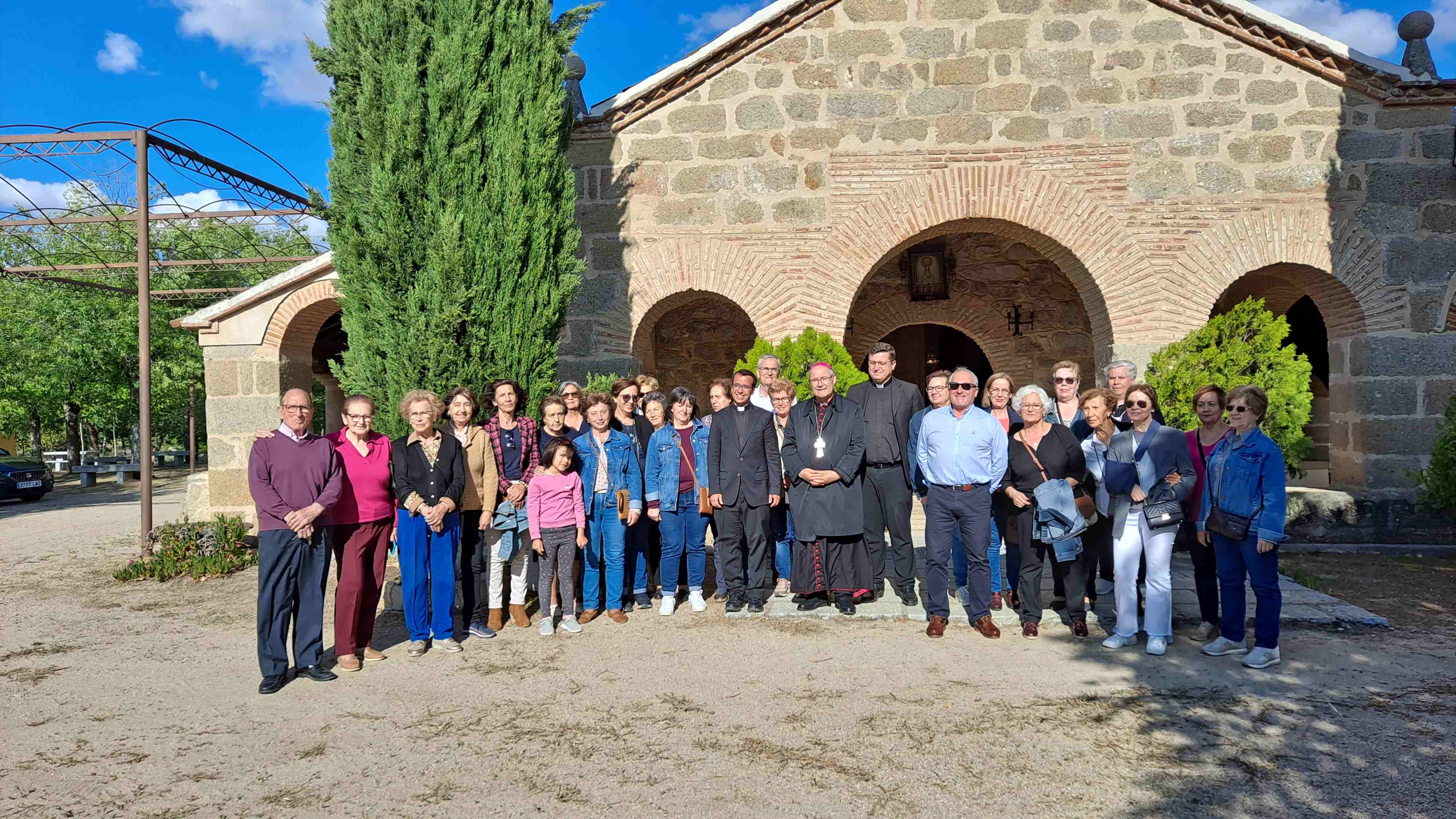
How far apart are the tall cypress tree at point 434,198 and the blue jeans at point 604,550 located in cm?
149

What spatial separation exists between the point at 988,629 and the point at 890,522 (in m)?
1.01

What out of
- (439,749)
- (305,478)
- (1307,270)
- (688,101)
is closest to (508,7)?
(688,101)

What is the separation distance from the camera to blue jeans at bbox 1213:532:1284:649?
4320 millimetres

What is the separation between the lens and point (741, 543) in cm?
579

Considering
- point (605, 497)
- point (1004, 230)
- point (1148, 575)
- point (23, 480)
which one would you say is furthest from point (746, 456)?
point (23, 480)

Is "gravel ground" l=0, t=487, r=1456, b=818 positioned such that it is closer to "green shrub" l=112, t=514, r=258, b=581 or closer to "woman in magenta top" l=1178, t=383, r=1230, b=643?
"woman in magenta top" l=1178, t=383, r=1230, b=643

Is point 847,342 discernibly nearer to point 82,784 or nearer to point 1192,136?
point 1192,136

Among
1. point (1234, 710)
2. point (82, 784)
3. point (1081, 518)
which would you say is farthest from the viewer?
point (1081, 518)

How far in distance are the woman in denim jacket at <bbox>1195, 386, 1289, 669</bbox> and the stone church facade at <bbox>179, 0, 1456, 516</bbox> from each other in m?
4.00

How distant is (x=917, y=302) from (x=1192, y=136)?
3.78 meters

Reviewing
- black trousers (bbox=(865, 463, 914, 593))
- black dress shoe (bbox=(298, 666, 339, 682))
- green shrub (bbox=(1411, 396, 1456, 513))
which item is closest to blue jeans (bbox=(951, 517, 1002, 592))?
black trousers (bbox=(865, 463, 914, 593))

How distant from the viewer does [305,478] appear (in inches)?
172

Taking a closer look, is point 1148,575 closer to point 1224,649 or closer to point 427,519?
point 1224,649

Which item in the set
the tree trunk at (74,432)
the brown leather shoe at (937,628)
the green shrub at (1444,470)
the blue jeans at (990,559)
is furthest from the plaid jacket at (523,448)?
the tree trunk at (74,432)
